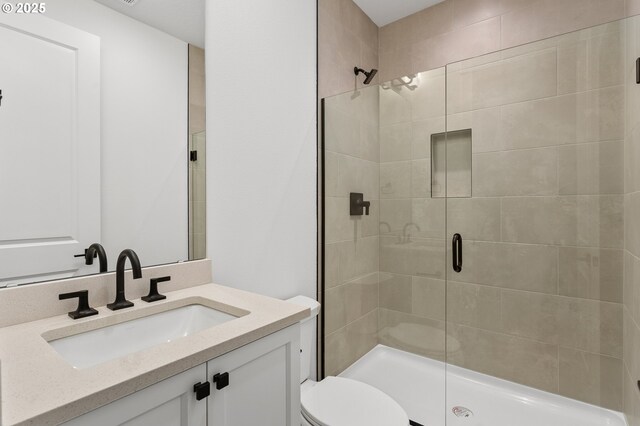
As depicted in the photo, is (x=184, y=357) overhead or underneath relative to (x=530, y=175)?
underneath

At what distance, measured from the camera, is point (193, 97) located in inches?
53.4

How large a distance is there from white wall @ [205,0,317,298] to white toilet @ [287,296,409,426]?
37cm

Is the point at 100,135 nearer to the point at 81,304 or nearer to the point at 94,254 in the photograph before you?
the point at 94,254

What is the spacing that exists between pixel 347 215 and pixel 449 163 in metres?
0.69

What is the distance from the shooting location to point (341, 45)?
7.15 feet

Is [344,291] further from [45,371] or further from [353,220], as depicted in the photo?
[45,371]

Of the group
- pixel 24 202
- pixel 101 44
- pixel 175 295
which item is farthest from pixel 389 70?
pixel 24 202

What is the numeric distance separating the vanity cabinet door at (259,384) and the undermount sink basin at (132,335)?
21 centimetres

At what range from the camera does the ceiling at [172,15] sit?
1.16 metres

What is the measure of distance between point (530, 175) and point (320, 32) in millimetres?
1489

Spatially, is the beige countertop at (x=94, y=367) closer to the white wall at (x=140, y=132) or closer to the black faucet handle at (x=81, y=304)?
the black faucet handle at (x=81, y=304)

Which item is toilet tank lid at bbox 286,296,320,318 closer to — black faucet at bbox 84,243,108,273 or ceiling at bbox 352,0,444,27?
black faucet at bbox 84,243,108,273

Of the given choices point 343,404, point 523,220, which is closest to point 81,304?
point 343,404

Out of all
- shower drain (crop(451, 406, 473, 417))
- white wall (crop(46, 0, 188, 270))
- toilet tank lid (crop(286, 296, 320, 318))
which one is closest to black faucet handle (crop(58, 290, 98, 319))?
white wall (crop(46, 0, 188, 270))
